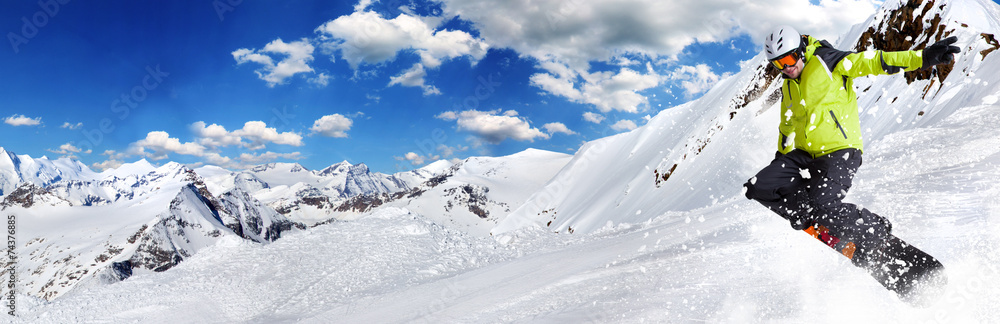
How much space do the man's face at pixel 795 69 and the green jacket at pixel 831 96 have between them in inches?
2.0

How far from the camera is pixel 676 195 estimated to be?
3250cm

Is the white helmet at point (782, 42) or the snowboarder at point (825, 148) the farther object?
the white helmet at point (782, 42)

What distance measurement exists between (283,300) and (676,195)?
25980 mm

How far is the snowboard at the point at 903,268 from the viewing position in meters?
4.21

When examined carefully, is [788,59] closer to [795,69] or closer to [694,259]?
[795,69]

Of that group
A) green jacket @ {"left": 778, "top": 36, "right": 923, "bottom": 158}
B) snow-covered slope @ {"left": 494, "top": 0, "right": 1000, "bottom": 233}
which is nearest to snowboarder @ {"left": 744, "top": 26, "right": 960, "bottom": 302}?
green jacket @ {"left": 778, "top": 36, "right": 923, "bottom": 158}

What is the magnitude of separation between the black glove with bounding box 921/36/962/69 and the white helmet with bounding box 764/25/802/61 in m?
1.12

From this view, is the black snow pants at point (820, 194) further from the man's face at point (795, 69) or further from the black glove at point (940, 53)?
the black glove at point (940, 53)

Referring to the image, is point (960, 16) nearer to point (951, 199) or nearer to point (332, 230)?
point (951, 199)

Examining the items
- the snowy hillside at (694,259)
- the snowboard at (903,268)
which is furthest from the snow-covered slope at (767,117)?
the snowboard at (903,268)

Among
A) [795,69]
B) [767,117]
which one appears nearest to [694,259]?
[795,69]

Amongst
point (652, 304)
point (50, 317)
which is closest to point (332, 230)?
point (50, 317)

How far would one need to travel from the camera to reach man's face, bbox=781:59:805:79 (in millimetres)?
5324

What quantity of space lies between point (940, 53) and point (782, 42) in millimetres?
1343
